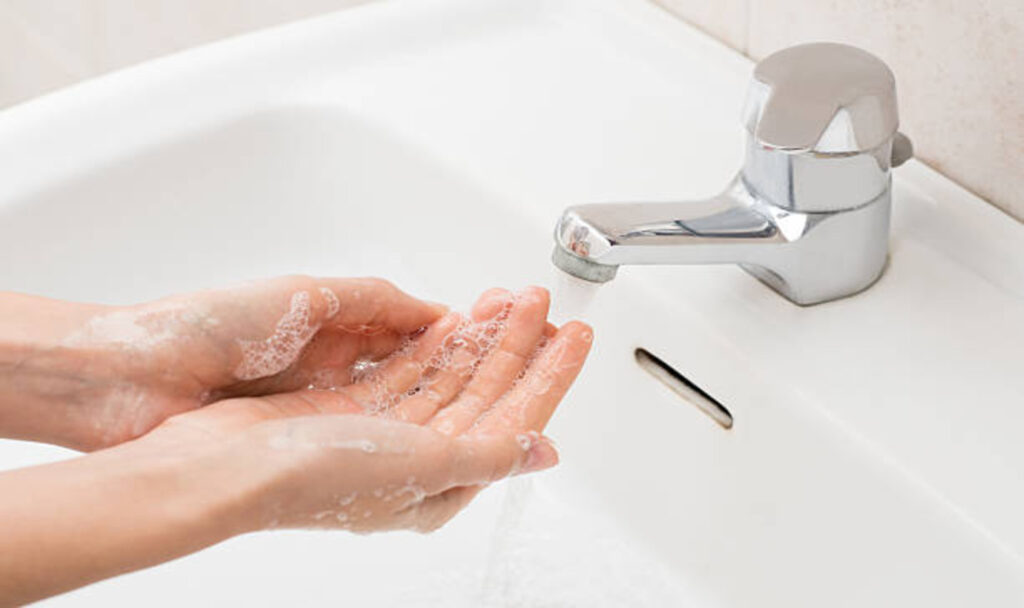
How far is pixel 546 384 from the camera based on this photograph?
626 mm

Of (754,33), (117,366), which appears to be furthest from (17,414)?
(754,33)

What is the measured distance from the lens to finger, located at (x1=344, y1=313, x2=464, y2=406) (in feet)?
2.16

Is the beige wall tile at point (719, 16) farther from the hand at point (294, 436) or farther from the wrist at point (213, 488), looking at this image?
the wrist at point (213, 488)

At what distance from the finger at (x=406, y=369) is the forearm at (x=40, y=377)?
12 cm

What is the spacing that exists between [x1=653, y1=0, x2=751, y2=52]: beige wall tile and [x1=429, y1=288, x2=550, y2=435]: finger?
23 cm

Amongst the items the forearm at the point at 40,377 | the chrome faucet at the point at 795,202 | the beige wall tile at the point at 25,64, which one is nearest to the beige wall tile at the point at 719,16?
the chrome faucet at the point at 795,202

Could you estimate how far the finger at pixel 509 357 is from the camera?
64 centimetres

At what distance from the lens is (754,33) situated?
77 cm

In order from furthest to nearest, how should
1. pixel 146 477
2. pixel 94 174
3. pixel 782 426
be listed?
1. pixel 94 174
2. pixel 782 426
3. pixel 146 477

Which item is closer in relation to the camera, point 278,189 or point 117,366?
point 117,366

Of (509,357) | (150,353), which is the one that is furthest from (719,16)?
(150,353)

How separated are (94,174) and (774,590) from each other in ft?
1.35

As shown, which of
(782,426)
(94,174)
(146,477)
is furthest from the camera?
(94,174)

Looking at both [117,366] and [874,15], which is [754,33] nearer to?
[874,15]
